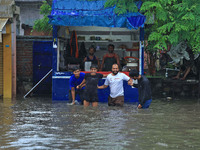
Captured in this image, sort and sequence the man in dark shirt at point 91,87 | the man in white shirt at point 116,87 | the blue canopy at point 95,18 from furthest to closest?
the blue canopy at point 95,18 < the man in dark shirt at point 91,87 < the man in white shirt at point 116,87

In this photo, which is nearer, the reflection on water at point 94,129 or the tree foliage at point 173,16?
the reflection on water at point 94,129

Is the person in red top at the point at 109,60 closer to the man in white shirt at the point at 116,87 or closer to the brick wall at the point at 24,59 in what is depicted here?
the man in white shirt at the point at 116,87

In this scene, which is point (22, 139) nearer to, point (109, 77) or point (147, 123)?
point (147, 123)

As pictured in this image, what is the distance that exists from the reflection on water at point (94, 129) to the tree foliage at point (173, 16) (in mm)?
3022

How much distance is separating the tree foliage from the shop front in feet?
1.30

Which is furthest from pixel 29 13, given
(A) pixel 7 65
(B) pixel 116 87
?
(B) pixel 116 87

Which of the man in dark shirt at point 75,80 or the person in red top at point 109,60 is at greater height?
the person in red top at point 109,60

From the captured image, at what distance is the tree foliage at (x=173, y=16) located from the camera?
15.8 meters

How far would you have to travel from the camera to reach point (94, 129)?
387 inches

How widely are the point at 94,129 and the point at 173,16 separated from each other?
312 inches

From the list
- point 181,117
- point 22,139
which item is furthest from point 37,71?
point 22,139

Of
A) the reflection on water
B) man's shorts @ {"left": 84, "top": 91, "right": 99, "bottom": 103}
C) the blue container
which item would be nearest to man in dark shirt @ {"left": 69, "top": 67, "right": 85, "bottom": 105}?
the reflection on water

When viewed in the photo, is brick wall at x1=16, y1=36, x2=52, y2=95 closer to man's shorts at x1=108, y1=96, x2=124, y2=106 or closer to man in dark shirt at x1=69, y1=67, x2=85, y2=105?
man in dark shirt at x1=69, y1=67, x2=85, y2=105

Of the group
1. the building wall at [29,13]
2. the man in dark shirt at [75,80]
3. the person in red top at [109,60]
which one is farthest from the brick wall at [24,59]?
the building wall at [29,13]
